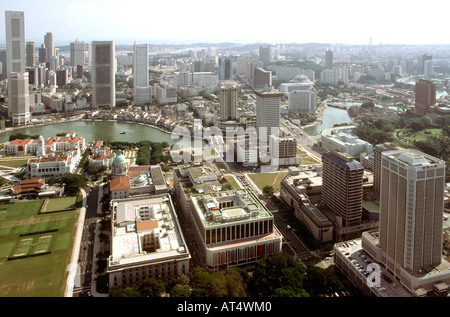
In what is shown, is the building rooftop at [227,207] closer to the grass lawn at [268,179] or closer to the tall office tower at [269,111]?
the grass lawn at [268,179]

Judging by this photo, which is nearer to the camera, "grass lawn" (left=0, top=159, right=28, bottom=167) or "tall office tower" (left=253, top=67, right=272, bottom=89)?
"grass lawn" (left=0, top=159, right=28, bottom=167)

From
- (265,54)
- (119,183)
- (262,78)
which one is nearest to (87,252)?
(119,183)

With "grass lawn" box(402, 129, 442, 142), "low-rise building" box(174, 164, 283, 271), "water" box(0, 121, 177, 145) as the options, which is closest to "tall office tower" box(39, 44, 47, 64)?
"water" box(0, 121, 177, 145)

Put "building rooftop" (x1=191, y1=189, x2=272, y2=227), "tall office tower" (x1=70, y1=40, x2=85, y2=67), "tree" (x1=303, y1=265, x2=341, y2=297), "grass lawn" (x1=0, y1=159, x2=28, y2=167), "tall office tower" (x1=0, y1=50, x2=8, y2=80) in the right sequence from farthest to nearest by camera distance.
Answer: "tall office tower" (x1=70, y1=40, x2=85, y2=67) → "tall office tower" (x1=0, y1=50, x2=8, y2=80) → "grass lawn" (x1=0, y1=159, x2=28, y2=167) → "building rooftop" (x1=191, y1=189, x2=272, y2=227) → "tree" (x1=303, y1=265, x2=341, y2=297)

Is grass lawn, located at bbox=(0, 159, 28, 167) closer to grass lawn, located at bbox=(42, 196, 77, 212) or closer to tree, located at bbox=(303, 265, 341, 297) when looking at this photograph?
grass lawn, located at bbox=(42, 196, 77, 212)

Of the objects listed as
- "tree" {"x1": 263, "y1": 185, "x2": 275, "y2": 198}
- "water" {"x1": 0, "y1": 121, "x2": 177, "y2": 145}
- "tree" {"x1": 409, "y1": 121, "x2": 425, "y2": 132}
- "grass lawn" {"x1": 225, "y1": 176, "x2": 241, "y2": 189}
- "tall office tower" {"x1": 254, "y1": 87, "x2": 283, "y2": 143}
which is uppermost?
"tall office tower" {"x1": 254, "y1": 87, "x2": 283, "y2": 143}

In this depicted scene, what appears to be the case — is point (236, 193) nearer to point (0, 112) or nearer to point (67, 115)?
point (67, 115)

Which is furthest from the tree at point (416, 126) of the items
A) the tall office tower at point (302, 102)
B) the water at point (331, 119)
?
the tall office tower at point (302, 102)
